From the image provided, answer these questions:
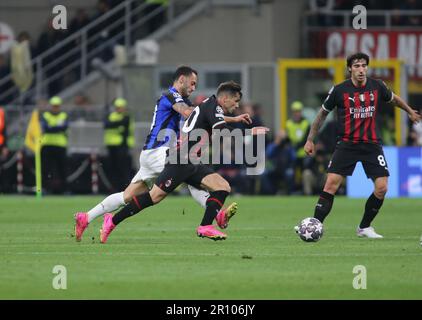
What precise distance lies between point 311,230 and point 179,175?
168 cm

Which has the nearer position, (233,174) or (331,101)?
(331,101)

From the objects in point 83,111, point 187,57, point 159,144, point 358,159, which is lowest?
point 358,159

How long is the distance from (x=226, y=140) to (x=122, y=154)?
11.7 feet

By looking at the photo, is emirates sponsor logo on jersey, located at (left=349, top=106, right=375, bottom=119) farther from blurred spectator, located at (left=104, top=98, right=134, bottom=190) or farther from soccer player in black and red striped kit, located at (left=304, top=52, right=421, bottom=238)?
blurred spectator, located at (left=104, top=98, right=134, bottom=190)

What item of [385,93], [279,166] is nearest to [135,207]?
[385,93]

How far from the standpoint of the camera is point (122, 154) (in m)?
28.8

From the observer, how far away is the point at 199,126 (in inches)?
574

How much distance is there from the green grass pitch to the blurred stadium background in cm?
1009

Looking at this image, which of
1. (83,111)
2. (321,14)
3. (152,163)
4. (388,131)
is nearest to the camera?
(152,163)

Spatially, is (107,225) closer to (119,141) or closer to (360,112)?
(360,112)

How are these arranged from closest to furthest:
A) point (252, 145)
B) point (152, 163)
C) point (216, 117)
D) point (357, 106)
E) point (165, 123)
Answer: point (216, 117) < point (152, 163) < point (165, 123) < point (357, 106) < point (252, 145)

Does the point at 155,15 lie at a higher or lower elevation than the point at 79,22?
higher

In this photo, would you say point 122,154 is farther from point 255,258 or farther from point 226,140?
point 255,258
